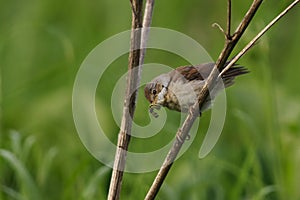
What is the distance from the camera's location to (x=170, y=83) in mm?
2111

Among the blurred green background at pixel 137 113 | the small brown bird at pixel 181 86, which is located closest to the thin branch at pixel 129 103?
the small brown bird at pixel 181 86

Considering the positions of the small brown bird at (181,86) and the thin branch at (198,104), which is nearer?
the thin branch at (198,104)

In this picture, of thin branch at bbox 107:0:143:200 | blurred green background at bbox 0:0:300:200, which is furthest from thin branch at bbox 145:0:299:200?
blurred green background at bbox 0:0:300:200

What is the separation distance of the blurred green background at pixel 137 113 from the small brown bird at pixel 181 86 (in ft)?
1.91

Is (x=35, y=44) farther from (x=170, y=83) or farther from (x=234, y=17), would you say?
(x=170, y=83)

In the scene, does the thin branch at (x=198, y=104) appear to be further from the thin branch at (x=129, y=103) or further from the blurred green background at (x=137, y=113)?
the blurred green background at (x=137, y=113)

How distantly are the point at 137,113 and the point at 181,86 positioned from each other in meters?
0.92

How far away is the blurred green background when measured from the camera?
2.86 meters

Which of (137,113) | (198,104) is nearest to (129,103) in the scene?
(198,104)

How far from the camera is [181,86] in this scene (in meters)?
2.15

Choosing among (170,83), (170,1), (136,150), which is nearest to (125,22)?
(170,1)

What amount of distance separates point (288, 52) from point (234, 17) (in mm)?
A: 536

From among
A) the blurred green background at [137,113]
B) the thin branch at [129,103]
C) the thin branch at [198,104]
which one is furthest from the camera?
the blurred green background at [137,113]

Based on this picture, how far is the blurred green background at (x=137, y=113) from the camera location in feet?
9.39
